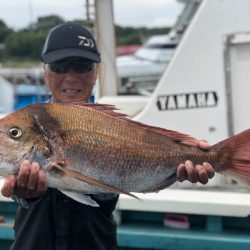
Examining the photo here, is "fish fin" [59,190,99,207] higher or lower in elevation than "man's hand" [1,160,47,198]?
lower

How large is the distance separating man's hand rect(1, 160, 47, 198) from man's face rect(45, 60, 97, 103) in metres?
0.52

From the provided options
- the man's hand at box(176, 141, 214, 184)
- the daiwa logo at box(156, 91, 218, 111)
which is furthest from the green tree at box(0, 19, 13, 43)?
the man's hand at box(176, 141, 214, 184)

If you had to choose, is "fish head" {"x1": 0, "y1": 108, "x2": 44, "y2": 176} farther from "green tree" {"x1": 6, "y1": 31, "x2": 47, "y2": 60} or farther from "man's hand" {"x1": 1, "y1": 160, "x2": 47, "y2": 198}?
"green tree" {"x1": 6, "y1": 31, "x2": 47, "y2": 60}

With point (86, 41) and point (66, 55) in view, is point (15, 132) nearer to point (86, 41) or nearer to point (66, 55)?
point (66, 55)

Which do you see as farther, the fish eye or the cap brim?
the cap brim

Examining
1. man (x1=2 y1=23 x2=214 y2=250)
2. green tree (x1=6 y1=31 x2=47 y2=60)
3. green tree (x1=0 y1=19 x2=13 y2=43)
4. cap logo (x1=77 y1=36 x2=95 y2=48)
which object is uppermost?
green tree (x1=0 y1=19 x2=13 y2=43)

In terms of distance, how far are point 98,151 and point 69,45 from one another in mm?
633

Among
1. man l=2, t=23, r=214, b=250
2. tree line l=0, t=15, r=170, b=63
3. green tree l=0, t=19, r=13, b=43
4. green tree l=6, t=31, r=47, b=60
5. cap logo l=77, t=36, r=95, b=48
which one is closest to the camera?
man l=2, t=23, r=214, b=250

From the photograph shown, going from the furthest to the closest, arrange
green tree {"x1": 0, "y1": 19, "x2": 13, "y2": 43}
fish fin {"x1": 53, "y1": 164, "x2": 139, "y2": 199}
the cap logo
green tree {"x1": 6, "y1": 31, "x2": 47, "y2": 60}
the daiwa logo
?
green tree {"x1": 6, "y1": 31, "x2": 47, "y2": 60} → green tree {"x1": 0, "y1": 19, "x2": 13, "y2": 43} → the daiwa logo → the cap logo → fish fin {"x1": 53, "y1": 164, "x2": 139, "y2": 199}

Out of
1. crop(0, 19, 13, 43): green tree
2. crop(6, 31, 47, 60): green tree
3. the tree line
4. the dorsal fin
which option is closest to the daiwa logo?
the dorsal fin

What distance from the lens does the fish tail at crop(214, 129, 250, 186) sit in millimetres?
2449

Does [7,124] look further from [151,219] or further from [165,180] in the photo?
[151,219]

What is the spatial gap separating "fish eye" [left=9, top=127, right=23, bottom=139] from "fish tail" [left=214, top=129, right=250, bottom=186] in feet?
2.83

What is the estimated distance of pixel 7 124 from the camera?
89.5 inches
